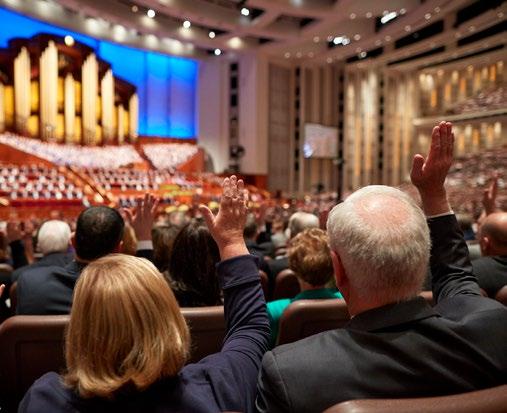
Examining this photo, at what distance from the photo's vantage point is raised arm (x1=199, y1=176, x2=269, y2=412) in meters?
1.22

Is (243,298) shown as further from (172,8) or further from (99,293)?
(172,8)

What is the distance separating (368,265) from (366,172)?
21221 mm

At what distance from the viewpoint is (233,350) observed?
1296mm

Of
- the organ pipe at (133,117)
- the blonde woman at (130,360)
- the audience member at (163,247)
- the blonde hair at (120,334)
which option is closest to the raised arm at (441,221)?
the blonde woman at (130,360)

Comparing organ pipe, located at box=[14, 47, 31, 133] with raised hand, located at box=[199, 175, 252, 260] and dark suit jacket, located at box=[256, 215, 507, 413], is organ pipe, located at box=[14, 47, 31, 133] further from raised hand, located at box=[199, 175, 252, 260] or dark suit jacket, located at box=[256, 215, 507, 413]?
dark suit jacket, located at box=[256, 215, 507, 413]

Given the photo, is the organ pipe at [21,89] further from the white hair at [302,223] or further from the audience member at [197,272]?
the audience member at [197,272]

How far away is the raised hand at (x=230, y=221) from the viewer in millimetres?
1521

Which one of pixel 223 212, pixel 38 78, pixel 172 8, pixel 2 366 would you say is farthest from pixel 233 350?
pixel 38 78

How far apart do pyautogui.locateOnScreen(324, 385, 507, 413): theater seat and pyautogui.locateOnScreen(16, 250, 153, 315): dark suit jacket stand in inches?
66.6

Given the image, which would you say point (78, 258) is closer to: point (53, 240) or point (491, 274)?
point (53, 240)

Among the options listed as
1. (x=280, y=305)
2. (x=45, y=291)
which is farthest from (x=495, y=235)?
(x=45, y=291)

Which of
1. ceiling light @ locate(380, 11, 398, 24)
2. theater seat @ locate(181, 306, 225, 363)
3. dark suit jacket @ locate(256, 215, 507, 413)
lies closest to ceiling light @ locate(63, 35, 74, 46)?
ceiling light @ locate(380, 11, 398, 24)

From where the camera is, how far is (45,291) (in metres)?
2.28

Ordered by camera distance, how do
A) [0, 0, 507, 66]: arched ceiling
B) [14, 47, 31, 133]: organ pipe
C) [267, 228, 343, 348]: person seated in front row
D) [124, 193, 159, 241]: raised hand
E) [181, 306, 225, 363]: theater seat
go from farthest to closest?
[0, 0, 507, 66]: arched ceiling, [14, 47, 31, 133]: organ pipe, [124, 193, 159, 241]: raised hand, [267, 228, 343, 348]: person seated in front row, [181, 306, 225, 363]: theater seat
